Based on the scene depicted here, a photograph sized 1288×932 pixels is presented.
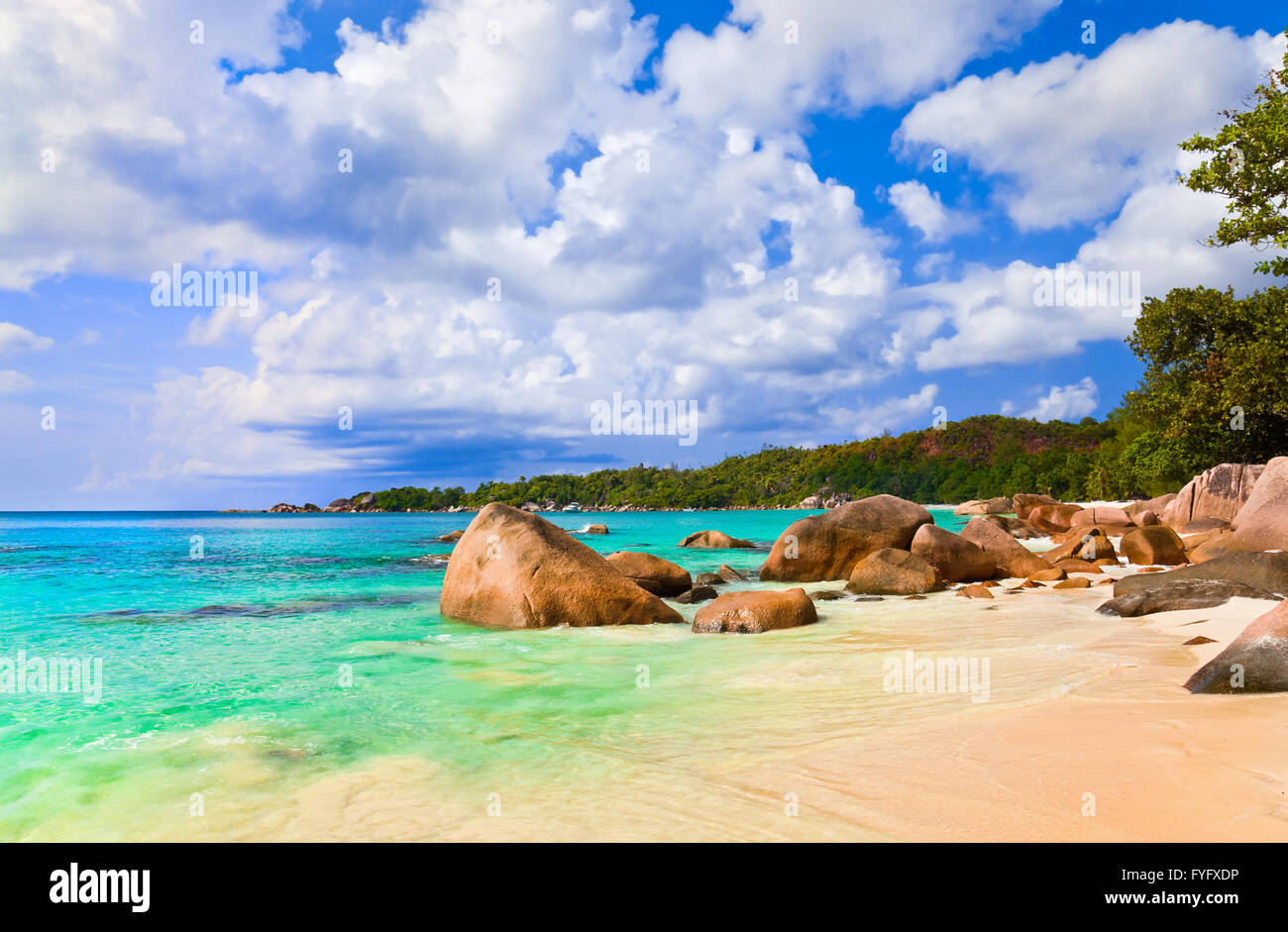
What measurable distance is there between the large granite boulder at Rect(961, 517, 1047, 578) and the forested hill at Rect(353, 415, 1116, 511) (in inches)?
2711

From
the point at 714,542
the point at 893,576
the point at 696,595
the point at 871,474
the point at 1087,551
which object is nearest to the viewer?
the point at 893,576

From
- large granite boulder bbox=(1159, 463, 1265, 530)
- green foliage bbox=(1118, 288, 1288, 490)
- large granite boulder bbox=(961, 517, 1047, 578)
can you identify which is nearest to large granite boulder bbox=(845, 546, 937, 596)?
large granite boulder bbox=(961, 517, 1047, 578)

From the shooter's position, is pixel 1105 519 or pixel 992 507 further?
pixel 992 507

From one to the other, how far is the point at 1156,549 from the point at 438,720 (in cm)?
1556

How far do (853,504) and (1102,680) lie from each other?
10811 mm

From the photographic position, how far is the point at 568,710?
19.6 ft

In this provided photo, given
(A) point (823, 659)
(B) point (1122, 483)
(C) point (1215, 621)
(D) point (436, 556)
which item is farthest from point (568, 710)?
(B) point (1122, 483)

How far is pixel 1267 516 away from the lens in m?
13.3

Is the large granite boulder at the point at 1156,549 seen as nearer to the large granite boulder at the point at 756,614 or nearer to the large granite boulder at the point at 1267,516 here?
the large granite boulder at the point at 1267,516

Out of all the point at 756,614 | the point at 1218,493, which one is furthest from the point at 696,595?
the point at 1218,493

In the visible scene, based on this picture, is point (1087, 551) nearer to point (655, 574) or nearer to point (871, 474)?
point (655, 574)

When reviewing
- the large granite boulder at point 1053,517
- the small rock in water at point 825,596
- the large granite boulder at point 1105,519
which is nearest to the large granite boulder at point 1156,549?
the small rock in water at point 825,596
